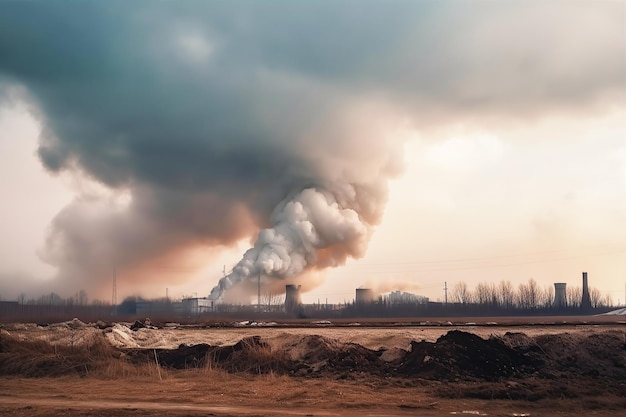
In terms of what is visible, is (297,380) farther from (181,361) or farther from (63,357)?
(63,357)

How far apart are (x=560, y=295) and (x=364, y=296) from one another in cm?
3570

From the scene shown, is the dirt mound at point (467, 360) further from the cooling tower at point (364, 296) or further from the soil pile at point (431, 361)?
the cooling tower at point (364, 296)

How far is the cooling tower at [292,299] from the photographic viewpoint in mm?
94750

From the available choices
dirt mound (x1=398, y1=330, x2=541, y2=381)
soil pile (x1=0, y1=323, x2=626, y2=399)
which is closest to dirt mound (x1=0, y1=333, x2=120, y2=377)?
soil pile (x1=0, y1=323, x2=626, y2=399)

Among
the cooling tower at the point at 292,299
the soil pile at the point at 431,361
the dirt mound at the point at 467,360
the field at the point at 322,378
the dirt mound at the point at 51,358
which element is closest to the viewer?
the field at the point at 322,378

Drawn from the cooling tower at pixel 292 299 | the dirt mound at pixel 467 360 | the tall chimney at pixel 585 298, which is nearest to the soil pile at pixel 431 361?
the dirt mound at pixel 467 360

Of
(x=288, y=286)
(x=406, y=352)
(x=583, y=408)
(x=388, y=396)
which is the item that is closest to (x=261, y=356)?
(x=406, y=352)

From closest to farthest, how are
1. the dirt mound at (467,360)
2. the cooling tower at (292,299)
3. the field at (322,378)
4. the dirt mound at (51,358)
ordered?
the field at (322,378) < the dirt mound at (467,360) < the dirt mound at (51,358) < the cooling tower at (292,299)

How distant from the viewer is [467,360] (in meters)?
23.2

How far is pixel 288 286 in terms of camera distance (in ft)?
309

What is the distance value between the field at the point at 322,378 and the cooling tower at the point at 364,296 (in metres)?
76.1

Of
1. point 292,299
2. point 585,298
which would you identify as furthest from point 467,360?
point 585,298

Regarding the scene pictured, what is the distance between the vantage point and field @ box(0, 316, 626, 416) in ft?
57.1

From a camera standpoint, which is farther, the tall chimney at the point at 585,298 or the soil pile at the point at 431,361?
the tall chimney at the point at 585,298
